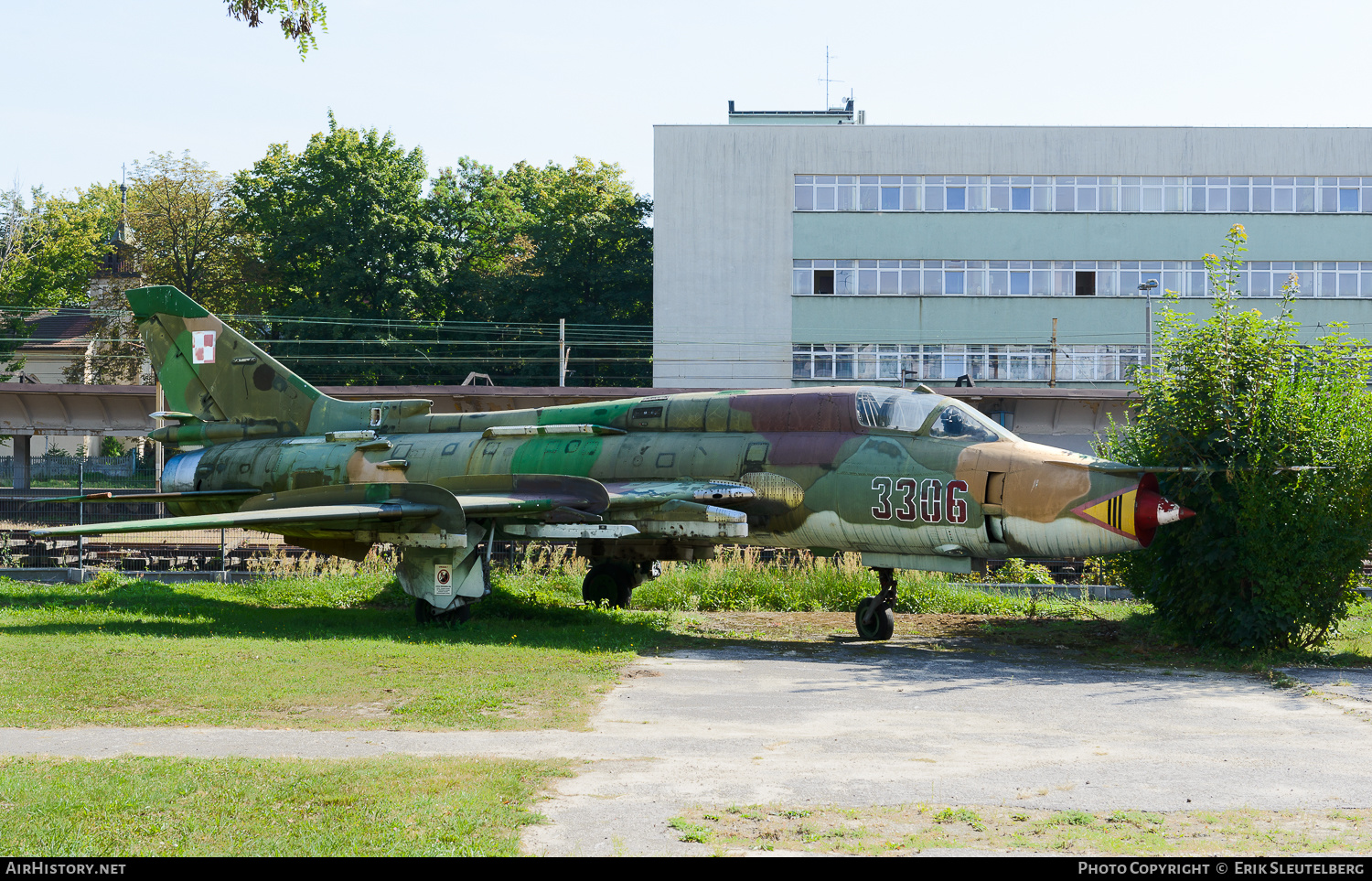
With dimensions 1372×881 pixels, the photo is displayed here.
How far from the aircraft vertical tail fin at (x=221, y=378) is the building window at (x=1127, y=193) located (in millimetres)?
37086

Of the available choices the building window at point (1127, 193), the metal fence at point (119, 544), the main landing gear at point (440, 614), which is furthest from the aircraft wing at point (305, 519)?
the building window at point (1127, 193)

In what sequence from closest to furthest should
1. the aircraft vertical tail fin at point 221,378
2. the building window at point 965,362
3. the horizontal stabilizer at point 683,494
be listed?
the horizontal stabilizer at point 683,494, the aircraft vertical tail fin at point 221,378, the building window at point 965,362

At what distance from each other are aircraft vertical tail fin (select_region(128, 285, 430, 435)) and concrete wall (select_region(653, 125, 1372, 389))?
32212 mm

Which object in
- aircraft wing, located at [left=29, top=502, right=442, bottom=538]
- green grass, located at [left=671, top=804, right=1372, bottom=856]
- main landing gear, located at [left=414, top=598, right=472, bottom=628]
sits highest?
aircraft wing, located at [left=29, top=502, right=442, bottom=538]

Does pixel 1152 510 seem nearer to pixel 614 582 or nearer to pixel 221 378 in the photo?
pixel 614 582

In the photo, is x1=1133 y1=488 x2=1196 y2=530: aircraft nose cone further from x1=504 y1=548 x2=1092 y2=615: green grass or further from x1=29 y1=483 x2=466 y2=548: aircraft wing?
x1=29 y1=483 x2=466 y2=548: aircraft wing

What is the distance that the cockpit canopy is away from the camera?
1473 cm

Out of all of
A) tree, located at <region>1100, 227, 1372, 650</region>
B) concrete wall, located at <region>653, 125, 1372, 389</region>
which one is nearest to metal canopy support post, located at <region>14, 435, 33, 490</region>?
concrete wall, located at <region>653, 125, 1372, 389</region>

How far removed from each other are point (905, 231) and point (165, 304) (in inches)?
1476

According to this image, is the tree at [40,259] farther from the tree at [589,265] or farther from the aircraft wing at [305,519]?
the aircraft wing at [305,519]

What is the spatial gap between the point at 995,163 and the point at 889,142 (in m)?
4.82

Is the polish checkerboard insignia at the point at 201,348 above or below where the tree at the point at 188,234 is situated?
below

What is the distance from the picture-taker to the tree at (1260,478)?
14.1 metres

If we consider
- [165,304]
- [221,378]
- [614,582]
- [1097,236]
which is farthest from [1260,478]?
[1097,236]
